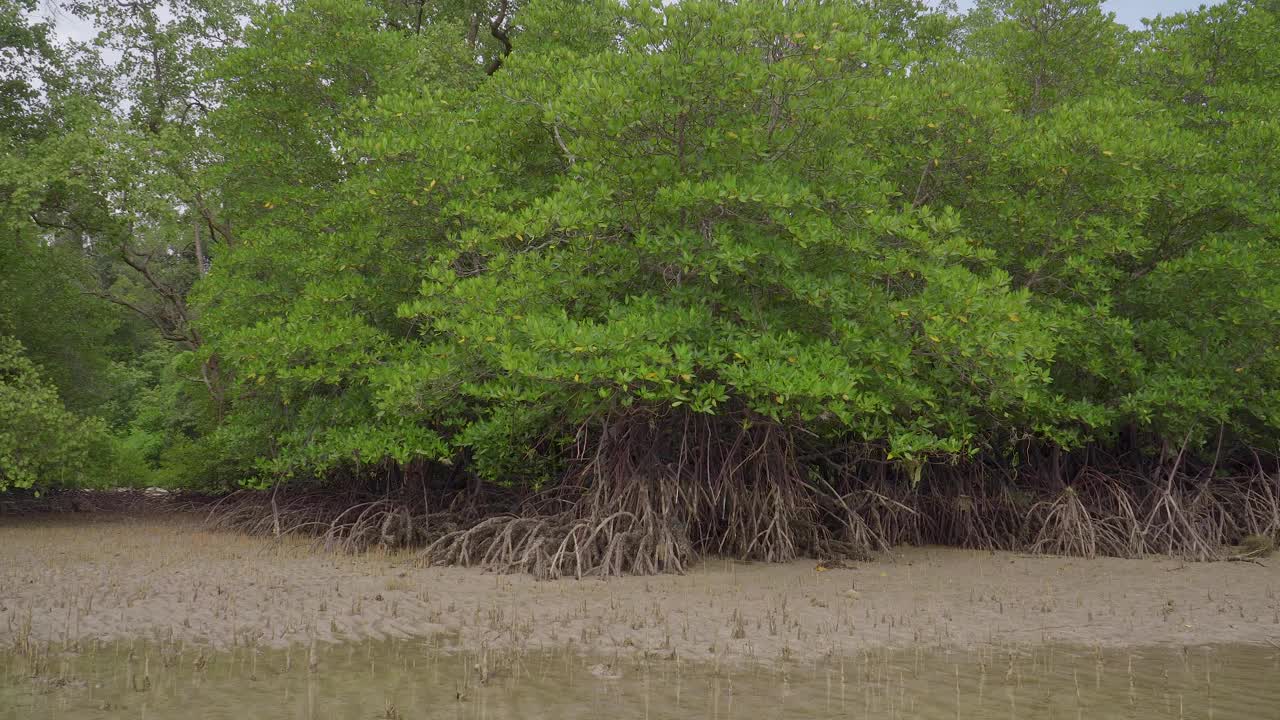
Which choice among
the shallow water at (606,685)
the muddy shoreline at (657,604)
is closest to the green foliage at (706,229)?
the muddy shoreline at (657,604)

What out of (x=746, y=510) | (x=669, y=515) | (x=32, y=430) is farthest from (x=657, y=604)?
(x=32, y=430)

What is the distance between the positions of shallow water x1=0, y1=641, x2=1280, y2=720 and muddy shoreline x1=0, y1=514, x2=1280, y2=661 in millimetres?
365

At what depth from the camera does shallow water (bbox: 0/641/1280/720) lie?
480 centimetres

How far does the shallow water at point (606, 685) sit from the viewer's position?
4.80m

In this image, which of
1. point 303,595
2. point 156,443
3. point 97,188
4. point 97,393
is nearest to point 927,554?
point 303,595

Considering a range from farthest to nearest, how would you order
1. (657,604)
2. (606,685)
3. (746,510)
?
(746,510)
(657,604)
(606,685)

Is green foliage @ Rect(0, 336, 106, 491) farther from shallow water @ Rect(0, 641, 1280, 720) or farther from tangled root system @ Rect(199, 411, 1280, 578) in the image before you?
shallow water @ Rect(0, 641, 1280, 720)

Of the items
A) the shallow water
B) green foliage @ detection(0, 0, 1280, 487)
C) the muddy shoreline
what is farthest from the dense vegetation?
the shallow water

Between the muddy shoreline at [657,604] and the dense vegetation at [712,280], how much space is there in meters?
0.87

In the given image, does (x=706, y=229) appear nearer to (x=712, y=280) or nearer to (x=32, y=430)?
(x=712, y=280)

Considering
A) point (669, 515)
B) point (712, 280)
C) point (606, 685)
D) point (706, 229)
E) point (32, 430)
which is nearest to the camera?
point (606, 685)

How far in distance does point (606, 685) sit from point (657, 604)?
225 cm

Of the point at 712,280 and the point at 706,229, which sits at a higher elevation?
the point at 706,229

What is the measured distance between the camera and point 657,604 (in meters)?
Result: 7.52
